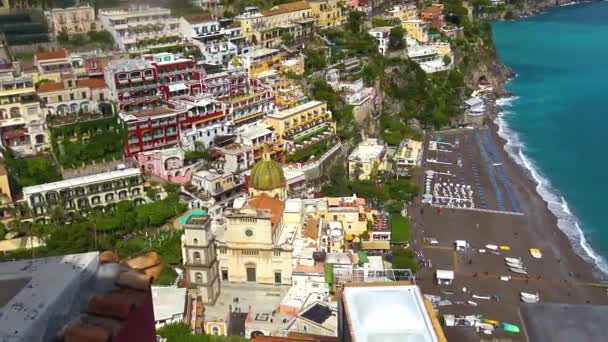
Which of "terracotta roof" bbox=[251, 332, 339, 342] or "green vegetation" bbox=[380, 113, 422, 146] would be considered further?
"green vegetation" bbox=[380, 113, 422, 146]

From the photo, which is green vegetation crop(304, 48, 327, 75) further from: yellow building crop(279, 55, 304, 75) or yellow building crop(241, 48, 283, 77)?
yellow building crop(241, 48, 283, 77)

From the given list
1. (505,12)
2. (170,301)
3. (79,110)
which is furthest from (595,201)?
(505,12)

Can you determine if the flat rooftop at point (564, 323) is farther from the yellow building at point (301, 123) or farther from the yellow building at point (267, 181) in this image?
the yellow building at point (301, 123)

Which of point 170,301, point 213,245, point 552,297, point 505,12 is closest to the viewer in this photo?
point 170,301

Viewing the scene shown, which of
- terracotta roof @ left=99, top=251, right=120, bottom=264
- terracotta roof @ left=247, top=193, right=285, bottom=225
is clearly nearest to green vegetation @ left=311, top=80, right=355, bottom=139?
terracotta roof @ left=247, top=193, right=285, bottom=225

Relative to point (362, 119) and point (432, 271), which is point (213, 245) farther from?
point (362, 119)

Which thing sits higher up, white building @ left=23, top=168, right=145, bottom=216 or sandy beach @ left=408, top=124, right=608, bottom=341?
white building @ left=23, top=168, right=145, bottom=216

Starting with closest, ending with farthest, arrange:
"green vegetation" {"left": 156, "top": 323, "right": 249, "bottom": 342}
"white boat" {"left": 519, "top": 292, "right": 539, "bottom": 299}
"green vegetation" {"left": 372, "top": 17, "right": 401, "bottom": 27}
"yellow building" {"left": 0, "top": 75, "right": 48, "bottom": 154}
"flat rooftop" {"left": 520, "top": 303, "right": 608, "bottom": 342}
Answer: "flat rooftop" {"left": 520, "top": 303, "right": 608, "bottom": 342}, "green vegetation" {"left": 156, "top": 323, "right": 249, "bottom": 342}, "white boat" {"left": 519, "top": 292, "right": 539, "bottom": 299}, "yellow building" {"left": 0, "top": 75, "right": 48, "bottom": 154}, "green vegetation" {"left": 372, "top": 17, "right": 401, "bottom": 27}

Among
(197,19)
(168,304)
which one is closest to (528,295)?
(168,304)

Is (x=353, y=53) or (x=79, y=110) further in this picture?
(x=353, y=53)
